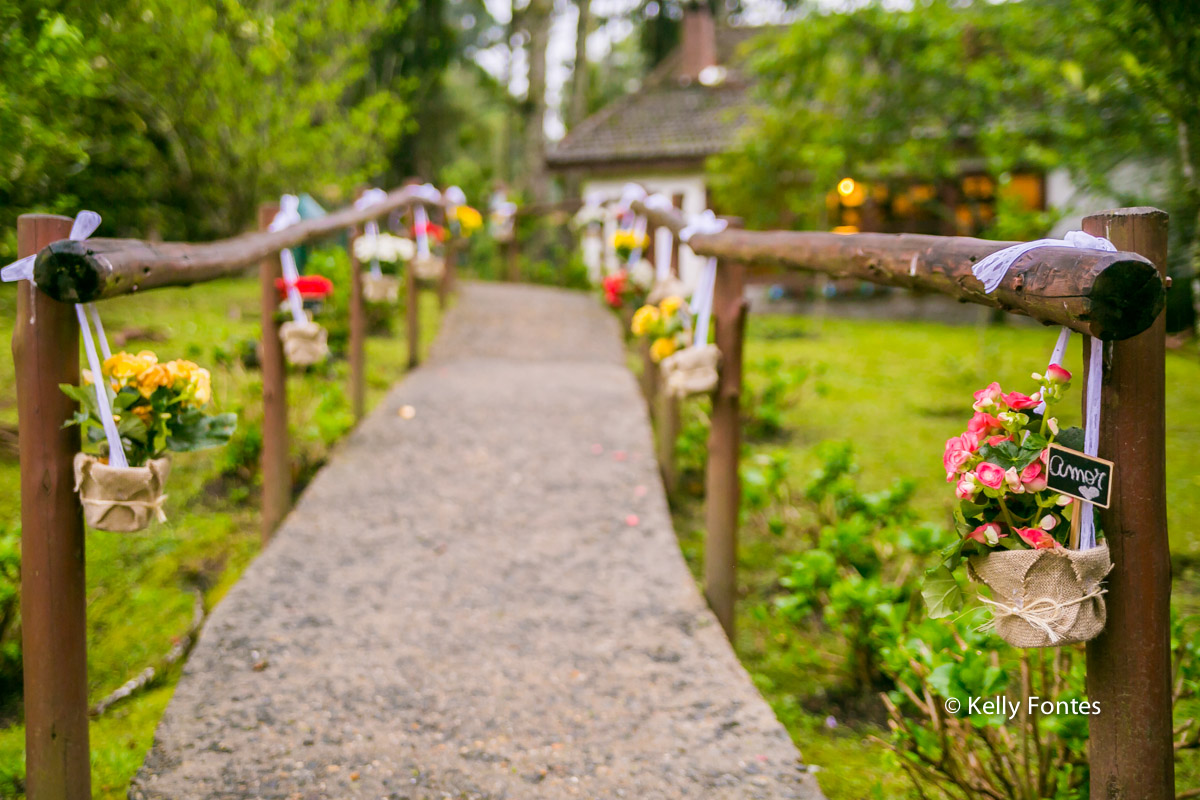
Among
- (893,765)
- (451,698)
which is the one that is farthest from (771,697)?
(451,698)

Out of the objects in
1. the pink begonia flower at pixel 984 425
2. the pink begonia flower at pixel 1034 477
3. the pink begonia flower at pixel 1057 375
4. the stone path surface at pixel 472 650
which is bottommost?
the stone path surface at pixel 472 650

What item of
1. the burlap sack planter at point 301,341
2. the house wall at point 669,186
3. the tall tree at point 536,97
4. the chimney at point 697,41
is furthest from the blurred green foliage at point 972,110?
the chimney at point 697,41

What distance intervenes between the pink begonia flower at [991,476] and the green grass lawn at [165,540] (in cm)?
217

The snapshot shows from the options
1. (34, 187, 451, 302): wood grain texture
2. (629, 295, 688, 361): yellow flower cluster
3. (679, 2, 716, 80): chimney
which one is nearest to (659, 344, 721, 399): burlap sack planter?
(629, 295, 688, 361): yellow flower cluster

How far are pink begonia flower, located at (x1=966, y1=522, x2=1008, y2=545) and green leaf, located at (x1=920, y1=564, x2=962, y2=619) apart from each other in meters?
0.11

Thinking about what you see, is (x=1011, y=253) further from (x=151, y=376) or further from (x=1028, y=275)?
(x=151, y=376)

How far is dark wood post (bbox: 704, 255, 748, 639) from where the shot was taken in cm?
318

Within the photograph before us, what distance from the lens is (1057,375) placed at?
134cm

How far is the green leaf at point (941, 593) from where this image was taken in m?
1.47

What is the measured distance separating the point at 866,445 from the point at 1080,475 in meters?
4.50

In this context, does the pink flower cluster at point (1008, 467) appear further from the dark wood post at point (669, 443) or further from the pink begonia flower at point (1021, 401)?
the dark wood post at point (669, 443)

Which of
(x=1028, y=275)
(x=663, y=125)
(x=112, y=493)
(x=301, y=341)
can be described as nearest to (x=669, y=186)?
(x=663, y=125)

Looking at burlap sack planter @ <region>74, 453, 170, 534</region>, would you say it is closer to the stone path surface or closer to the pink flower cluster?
the stone path surface

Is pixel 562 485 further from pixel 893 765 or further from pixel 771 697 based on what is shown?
pixel 893 765
